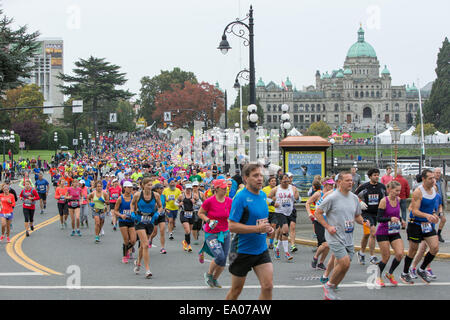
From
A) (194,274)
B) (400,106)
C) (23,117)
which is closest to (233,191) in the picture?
(194,274)

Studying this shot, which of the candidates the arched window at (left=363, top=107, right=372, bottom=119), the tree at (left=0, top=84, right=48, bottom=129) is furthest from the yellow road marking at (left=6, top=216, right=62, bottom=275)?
the arched window at (left=363, top=107, right=372, bottom=119)

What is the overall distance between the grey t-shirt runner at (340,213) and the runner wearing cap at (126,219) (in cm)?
456

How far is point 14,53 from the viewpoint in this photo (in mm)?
28594

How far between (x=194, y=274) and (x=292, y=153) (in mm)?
7591

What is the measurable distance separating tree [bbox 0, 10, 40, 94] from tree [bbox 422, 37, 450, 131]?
80756 millimetres

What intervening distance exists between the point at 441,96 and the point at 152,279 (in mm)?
96267

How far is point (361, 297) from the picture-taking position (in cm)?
859

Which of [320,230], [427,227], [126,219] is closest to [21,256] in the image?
[126,219]

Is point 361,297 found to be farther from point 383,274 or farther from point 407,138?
point 407,138

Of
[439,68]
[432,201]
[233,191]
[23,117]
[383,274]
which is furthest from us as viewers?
[439,68]

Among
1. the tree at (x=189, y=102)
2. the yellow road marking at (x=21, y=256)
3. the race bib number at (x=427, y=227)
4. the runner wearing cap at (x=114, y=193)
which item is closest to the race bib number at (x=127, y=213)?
the yellow road marking at (x=21, y=256)

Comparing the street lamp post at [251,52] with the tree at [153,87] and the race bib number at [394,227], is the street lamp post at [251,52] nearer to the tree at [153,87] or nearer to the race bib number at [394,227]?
the race bib number at [394,227]

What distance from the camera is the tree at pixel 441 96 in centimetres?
9862

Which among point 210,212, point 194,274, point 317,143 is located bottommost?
point 194,274
